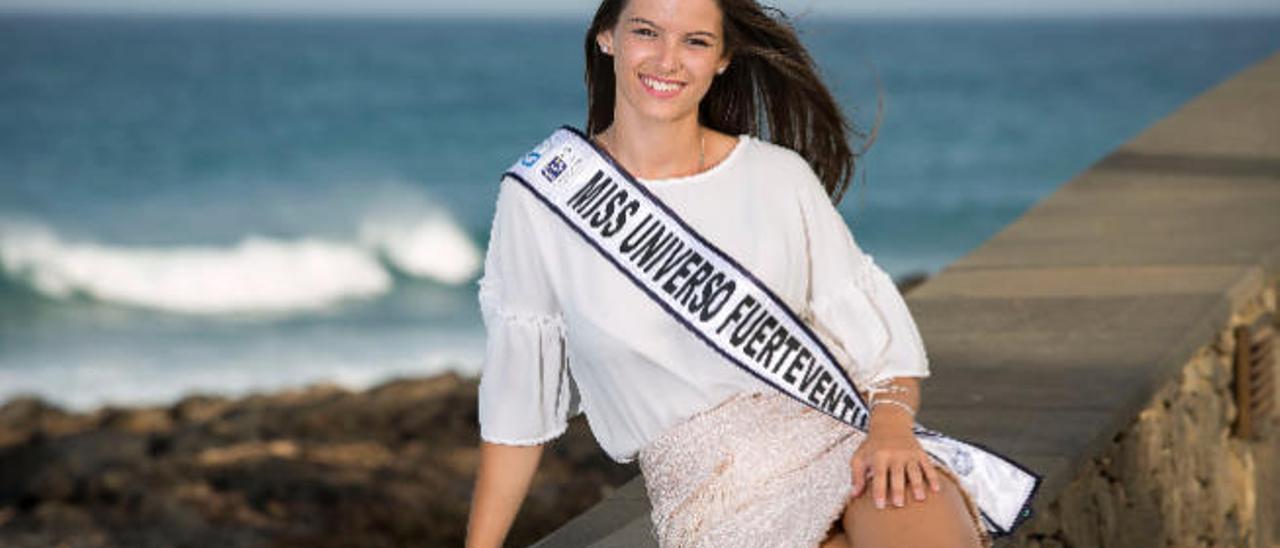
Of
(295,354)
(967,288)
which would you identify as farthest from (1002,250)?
(295,354)

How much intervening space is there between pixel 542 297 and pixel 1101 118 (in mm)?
40752

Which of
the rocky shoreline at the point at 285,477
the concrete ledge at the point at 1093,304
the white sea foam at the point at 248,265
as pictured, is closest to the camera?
the concrete ledge at the point at 1093,304

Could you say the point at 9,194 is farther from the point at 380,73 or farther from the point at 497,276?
the point at 497,276

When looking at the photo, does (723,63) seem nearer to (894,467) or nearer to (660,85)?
(660,85)

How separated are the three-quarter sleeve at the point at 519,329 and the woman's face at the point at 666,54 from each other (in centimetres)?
20

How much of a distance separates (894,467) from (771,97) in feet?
2.14

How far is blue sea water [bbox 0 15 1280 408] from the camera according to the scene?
23062 millimetres

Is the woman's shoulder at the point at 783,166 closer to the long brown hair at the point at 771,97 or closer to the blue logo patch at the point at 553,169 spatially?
the long brown hair at the point at 771,97

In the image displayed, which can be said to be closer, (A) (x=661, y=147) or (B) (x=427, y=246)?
(A) (x=661, y=147)

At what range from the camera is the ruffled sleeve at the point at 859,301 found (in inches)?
138

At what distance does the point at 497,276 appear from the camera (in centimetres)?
357

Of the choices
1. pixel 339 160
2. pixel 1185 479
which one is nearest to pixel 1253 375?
pixel 1185 479

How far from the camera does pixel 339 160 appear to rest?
3797cm

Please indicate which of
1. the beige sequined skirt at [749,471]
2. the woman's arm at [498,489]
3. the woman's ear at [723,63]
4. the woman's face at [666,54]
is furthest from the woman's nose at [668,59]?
the woman's arm at [498,489]
